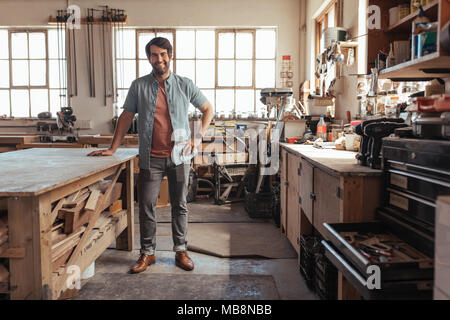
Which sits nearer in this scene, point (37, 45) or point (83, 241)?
point (83, 241)

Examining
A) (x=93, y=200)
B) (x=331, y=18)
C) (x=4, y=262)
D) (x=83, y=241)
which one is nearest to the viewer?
(x=4, y=262)

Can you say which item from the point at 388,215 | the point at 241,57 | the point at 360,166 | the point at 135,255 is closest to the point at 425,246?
the point at 388,215

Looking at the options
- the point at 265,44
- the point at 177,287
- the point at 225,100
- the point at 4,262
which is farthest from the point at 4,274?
the point at 265,44

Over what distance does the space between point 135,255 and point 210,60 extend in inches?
171

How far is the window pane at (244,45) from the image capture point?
650cm

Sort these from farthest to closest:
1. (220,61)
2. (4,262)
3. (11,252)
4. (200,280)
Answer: (220,61), (200,280), (4,262), (11,252)

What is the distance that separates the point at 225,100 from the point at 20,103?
3761 millimetres

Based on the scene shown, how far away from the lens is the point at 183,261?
2828 millimetres

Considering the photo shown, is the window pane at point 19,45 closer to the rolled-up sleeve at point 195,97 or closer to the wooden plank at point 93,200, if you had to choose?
the rolled-up sleeve at point 195,97

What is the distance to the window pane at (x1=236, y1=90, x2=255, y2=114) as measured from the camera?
21.7 feet

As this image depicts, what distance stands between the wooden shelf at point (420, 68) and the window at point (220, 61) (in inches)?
158

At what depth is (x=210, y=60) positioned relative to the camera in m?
6.57

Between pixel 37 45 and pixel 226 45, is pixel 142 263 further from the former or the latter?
pixel 37 45

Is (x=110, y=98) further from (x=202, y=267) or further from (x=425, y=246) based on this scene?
(x=425, y=246)
